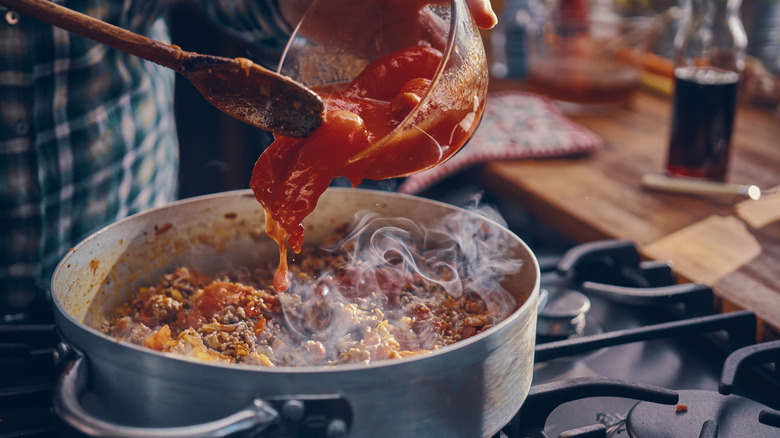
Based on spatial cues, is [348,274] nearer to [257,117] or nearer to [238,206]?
[238,206]

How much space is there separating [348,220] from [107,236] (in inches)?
16.1

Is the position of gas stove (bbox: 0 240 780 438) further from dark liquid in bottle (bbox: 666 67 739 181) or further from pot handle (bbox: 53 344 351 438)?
dark liquid in bottle (bbox: 666 67 739 181)

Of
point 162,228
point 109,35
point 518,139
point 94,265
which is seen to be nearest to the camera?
point 109,35

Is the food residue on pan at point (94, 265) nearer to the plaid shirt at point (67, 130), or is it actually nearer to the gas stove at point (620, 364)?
→ the gas stove at point (620, 364)

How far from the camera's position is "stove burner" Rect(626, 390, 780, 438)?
2.78ft

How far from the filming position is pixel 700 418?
877 mm

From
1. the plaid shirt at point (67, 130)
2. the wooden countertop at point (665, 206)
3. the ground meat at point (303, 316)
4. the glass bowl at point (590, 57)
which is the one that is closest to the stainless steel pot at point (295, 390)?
the ground meat at point (303, 316)

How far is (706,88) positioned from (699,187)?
9.1 inches

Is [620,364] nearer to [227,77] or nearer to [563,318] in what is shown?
[563,318]

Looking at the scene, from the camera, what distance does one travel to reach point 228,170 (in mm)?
2256

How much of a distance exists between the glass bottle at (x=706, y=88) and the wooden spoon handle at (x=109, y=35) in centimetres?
123

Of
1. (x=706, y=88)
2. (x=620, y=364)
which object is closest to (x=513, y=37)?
(x=706, y=88)

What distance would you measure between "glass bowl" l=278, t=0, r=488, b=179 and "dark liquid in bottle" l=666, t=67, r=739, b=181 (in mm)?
855

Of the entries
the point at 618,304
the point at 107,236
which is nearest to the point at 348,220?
the point at 107,236
